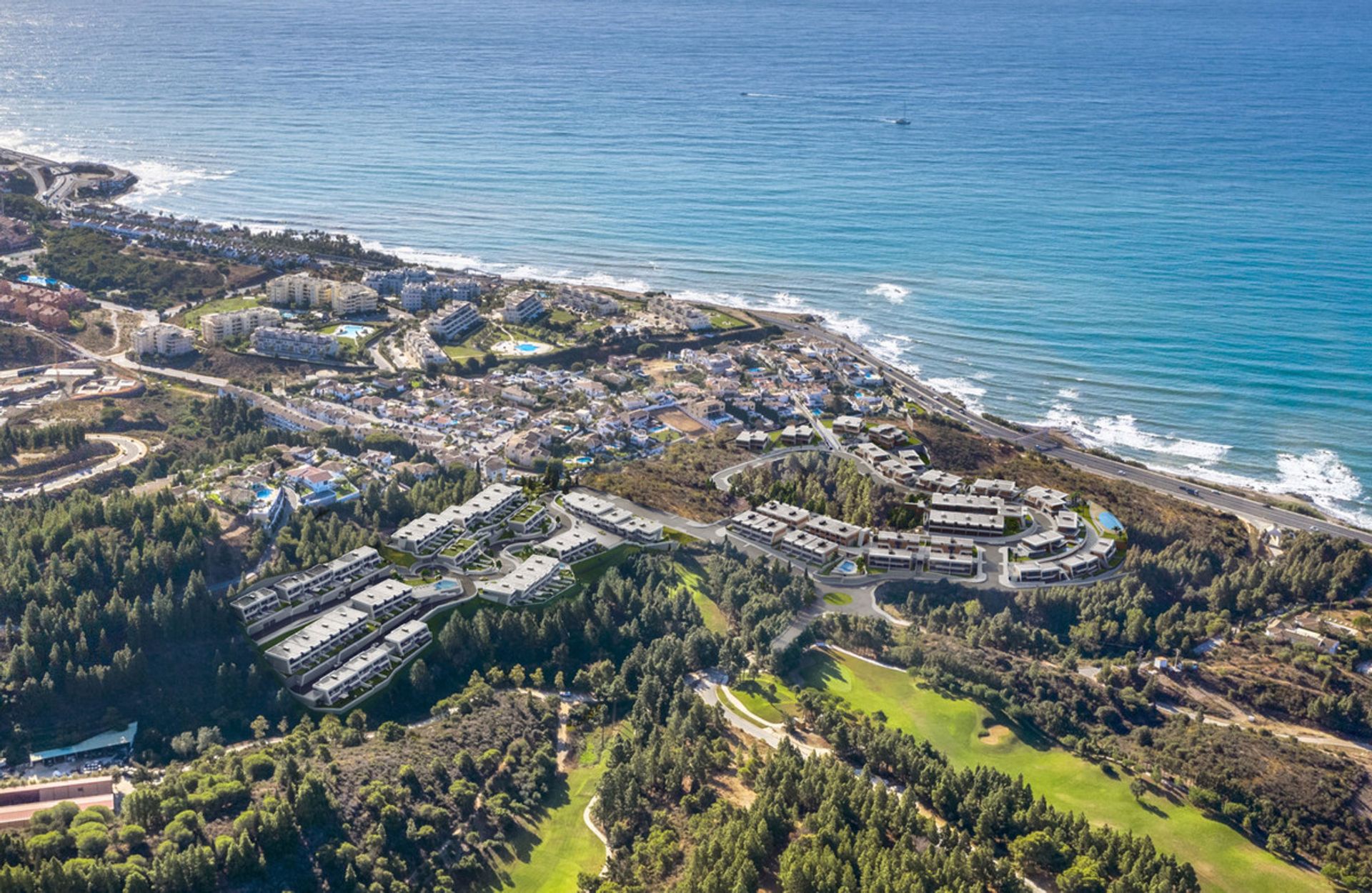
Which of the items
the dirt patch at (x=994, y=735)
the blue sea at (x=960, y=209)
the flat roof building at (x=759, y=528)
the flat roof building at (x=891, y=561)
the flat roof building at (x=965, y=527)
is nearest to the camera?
the dirt patch at (x=994, y=735)

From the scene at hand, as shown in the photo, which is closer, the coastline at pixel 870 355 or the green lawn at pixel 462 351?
the coastline at pixel 870 355

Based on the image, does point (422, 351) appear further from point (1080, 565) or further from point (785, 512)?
point (1080, 565)

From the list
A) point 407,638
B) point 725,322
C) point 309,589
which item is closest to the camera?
point 407,638

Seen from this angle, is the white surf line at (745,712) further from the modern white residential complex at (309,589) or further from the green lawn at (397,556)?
the modern white residential complex at (309,589)

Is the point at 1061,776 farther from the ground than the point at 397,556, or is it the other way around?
the point at 1061,776

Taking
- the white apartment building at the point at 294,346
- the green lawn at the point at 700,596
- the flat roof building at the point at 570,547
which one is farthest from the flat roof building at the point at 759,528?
the white apartment building at the point at 294,346

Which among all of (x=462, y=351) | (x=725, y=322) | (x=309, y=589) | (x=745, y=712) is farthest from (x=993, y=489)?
(x=462, y=351)

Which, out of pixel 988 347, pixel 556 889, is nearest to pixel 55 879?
pixel 556 889
